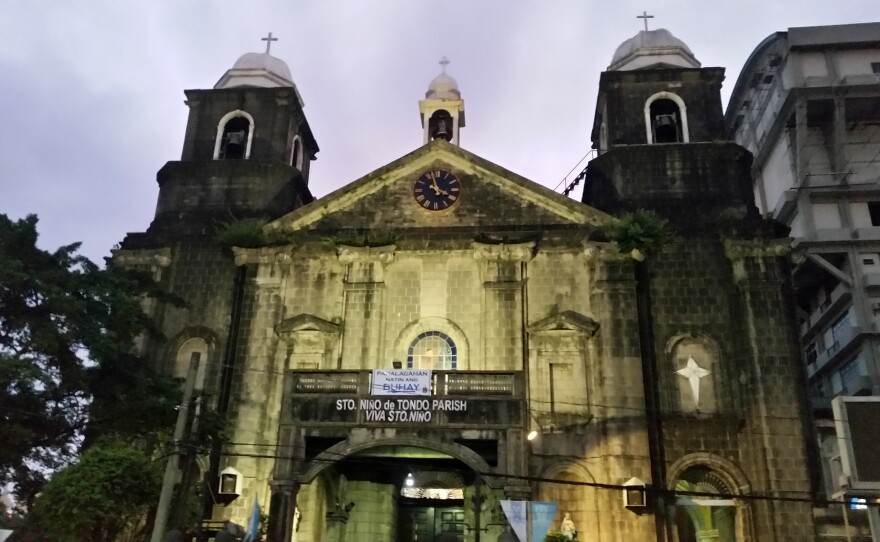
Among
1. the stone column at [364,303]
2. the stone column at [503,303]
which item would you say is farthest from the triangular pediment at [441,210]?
the stone column at [364,303]

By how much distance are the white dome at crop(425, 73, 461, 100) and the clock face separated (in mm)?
6066

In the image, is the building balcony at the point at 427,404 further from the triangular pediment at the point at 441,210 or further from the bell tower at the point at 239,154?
the bell tower at the point at 239,154

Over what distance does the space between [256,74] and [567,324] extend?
52.5 feet

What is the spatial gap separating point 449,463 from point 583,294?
6.27 m

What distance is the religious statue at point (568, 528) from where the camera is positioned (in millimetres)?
17500

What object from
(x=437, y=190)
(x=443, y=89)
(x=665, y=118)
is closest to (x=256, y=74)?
(x=443, y=89)

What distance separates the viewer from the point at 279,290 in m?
23.3

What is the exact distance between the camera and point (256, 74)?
95.9 feet

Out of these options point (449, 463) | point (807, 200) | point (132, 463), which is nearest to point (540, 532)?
point (449, 463)

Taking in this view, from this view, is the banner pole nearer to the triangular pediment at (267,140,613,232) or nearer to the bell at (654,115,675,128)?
the triangular pediment at (267,140,613,232)

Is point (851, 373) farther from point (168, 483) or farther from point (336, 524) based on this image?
point (168, 483)

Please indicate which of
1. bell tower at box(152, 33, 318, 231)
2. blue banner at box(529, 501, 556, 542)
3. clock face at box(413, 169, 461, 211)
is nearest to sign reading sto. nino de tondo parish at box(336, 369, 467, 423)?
blue banner at box(529, 501, 556, 542)

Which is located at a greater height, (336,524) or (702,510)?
(702,510)

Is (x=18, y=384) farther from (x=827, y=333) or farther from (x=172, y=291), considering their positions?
(x=827, y=333)
